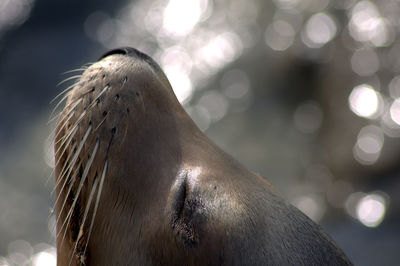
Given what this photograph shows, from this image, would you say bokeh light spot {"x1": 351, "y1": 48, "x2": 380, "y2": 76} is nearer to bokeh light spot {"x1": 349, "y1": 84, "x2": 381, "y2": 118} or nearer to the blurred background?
the blurred background

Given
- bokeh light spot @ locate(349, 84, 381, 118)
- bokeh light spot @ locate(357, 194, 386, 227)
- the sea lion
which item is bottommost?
the sea lion

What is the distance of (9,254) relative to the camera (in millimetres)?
6238

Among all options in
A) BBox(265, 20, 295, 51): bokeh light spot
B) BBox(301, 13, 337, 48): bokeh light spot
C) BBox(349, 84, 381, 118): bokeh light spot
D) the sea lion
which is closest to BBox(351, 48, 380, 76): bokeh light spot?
BBox(349, 84, 381, 118): bokeh light spot

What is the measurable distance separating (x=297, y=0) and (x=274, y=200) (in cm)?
629

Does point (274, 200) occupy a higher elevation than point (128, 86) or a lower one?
lower

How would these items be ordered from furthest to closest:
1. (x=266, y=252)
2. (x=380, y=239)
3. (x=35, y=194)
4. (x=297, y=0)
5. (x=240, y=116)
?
(x=297, y=0)
(x=240, y=116)
(x=35, y=194)
(x=380, y=239)
(x=266, y=252)

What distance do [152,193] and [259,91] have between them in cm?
537

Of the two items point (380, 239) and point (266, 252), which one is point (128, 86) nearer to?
point (266, 252)

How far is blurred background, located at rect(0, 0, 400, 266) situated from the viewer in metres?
6.31

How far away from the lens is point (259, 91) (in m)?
7.49

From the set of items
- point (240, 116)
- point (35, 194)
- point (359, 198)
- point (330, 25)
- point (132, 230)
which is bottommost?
point (132, 230)

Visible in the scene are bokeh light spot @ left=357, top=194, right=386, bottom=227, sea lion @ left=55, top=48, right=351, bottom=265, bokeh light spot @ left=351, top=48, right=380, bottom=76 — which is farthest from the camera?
bokeh light spot @ left=351, top=48, right=380, bottom=76

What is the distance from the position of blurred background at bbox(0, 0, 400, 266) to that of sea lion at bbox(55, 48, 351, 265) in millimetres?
3689

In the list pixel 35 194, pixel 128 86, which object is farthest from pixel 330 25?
pixel 128 86
